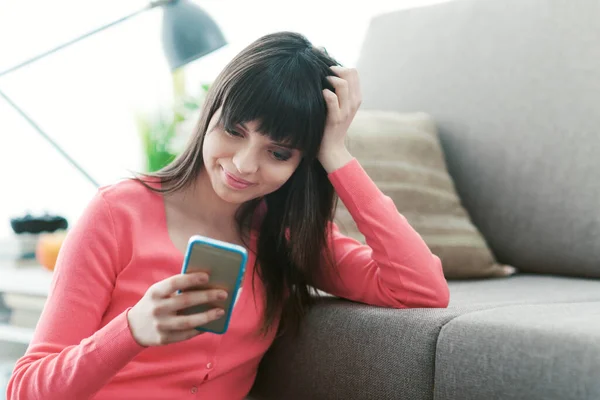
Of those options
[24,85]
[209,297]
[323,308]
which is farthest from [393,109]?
[24,85]

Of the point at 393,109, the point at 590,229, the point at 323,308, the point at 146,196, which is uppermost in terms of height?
the point at 146,196

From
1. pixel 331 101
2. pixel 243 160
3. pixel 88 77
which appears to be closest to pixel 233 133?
pixel 243 160

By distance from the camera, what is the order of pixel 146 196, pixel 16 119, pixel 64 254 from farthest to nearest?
pixel 16 119
pixel 146 196
pixel 64 254

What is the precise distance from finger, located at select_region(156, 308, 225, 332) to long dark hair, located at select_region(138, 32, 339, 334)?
0.30 meters

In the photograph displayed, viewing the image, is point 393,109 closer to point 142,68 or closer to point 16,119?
point 142,68

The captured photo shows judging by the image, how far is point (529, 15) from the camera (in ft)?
5.15

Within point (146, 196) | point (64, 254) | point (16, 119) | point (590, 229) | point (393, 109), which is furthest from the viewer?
point (16, 119)

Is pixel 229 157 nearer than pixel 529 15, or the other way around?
pixel 229 157

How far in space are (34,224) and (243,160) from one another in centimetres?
114

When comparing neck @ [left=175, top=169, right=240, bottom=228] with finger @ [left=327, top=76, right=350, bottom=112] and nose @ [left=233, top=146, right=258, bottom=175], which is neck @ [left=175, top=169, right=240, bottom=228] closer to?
nose @ [left=233, top=146, right=258, bottom=175]

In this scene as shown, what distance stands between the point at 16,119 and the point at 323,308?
162 centimetres

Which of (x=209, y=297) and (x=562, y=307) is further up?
(x=209, y=297)

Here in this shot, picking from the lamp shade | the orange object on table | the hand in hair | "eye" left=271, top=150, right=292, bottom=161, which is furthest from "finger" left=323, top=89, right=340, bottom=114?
the orange object on table

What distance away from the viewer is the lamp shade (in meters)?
1.53
